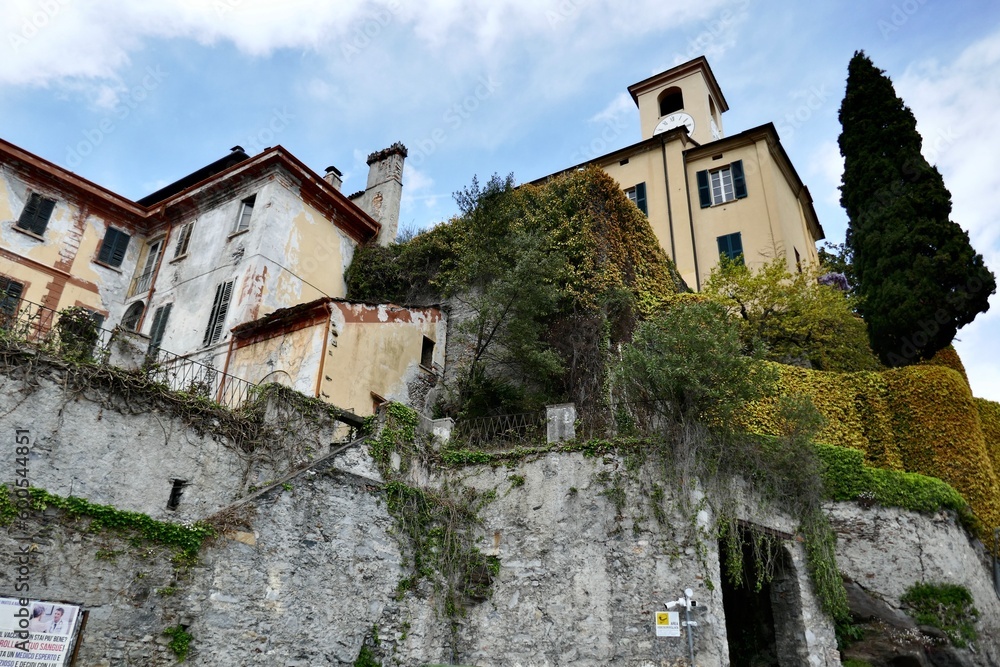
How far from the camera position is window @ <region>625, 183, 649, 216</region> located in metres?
25.3

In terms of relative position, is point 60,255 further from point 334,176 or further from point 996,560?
point 996,560

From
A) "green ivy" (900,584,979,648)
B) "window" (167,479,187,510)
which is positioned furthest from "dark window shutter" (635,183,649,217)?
"window" (167,479,187,510)

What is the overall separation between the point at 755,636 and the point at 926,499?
4.42m

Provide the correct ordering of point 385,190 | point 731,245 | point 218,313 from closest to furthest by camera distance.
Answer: point 218,313, point 731,245, point 385,190

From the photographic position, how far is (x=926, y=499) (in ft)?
44.6

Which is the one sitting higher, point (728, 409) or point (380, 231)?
point (380, 231)

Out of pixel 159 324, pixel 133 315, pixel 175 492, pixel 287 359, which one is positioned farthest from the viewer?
pixel 133 315

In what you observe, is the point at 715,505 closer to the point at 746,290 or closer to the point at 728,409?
the point at 728,409

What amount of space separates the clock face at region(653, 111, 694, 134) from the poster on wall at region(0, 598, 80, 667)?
2675cm

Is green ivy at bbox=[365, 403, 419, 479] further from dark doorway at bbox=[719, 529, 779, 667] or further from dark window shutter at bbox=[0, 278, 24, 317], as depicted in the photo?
dark window shutter at bbox=[0, 278, 24, 317]

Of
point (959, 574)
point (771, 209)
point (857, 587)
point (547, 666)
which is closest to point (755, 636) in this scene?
point (857, 587)

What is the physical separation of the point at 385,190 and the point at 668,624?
1793 cm

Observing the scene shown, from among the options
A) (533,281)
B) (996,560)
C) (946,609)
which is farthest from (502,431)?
(996,560)

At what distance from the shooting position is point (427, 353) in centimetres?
1906
